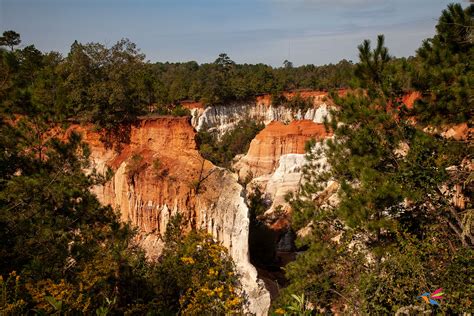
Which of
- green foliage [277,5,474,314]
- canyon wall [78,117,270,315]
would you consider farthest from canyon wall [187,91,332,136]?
green foliage [277,5,474,314]

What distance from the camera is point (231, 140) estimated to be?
44.2 meters

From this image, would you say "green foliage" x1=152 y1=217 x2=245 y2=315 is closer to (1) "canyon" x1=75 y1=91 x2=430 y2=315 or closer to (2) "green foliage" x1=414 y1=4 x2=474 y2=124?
(1) "canyon" x1=75 y1=91 x2=430 y2=315

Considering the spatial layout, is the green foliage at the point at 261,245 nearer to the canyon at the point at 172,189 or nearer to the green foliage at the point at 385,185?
the canyon at the point at 172,189

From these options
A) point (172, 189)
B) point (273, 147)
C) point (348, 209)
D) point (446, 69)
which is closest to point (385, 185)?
point (348, 209)

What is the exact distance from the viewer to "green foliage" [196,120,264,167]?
4022 cm

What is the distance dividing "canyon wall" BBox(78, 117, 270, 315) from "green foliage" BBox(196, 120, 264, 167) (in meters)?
19.1

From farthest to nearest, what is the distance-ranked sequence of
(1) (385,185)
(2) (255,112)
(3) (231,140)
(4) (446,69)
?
1. (2) (255,112)
2. (3) (231,140)
3. (1) (385,185)
4. (4) (446,69)

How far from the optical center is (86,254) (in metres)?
9.65

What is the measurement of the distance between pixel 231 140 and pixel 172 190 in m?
27.8

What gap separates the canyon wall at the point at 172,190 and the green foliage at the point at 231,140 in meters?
19.1

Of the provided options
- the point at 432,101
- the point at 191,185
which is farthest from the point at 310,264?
the point at 191,185

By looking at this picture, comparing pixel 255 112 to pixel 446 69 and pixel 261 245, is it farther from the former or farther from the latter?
pixel 446 69

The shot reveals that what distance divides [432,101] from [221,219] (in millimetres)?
9242

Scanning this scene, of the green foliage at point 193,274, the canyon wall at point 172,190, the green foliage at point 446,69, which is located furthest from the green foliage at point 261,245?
the green foliage at point 446,69
